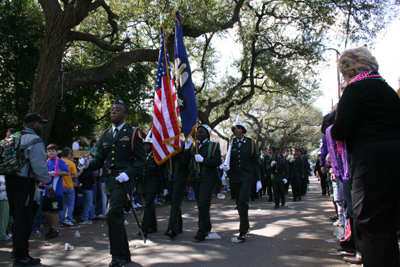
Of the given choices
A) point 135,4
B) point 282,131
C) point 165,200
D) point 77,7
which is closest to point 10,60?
point 77,7

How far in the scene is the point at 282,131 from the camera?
5628 centimetres

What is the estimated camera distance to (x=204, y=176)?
22.2ft

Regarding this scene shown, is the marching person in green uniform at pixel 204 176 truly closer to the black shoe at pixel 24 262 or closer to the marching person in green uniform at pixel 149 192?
the marching person in green uniform at pixel 149 192

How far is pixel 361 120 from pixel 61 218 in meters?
7.90

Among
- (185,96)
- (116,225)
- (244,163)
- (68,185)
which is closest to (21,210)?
(116,225)

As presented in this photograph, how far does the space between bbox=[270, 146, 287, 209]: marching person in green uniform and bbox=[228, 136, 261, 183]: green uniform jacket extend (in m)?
5.45

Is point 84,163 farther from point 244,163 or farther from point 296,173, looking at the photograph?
point 296,173

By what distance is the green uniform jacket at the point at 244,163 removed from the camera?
6797 mm

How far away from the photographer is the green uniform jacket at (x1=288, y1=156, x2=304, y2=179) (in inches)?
589

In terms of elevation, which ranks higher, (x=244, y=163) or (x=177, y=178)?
(x=244, y=163)

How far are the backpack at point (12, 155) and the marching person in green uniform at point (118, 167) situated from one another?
32.9 inches

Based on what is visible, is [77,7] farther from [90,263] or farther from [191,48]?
[191,48]

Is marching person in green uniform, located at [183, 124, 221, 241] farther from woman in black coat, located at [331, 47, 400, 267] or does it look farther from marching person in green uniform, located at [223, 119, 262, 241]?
woman in black coat, located at [331, 47, 400, 267]

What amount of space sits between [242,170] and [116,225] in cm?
294
